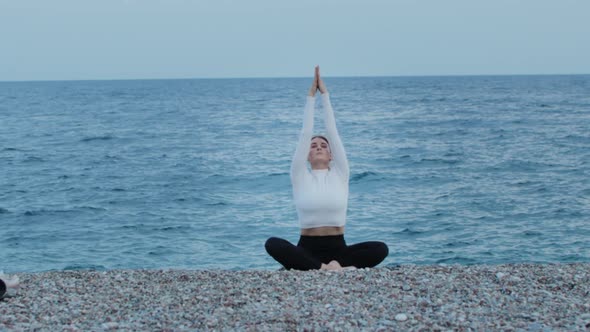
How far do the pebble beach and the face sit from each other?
4.38 ft

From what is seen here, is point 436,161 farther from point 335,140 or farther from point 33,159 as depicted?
point 335,140

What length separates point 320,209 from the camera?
7.45m

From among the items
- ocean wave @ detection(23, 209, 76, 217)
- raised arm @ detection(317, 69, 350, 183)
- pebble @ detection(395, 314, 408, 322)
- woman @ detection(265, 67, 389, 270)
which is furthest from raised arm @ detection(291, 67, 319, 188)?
ocean wave @ detection(23, 209, 76, 217)

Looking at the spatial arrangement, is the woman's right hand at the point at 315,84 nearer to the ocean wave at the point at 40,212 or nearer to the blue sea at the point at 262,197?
the blue sea at the point at 262,197

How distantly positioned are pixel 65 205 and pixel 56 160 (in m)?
11.4

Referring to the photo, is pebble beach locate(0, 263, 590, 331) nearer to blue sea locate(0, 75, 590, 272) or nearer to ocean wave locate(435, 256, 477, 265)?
ocean wave locate(435, 256, 477, 265)

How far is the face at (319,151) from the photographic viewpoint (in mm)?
7770

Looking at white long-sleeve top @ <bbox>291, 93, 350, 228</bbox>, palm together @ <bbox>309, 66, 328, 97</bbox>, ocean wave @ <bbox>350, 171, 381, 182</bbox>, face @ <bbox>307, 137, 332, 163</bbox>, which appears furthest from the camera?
ocean wave @ <bbox>350, 171, 381, 182</bbox>

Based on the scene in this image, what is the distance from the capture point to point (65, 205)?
60.7 feet

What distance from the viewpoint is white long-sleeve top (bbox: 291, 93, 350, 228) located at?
744cm

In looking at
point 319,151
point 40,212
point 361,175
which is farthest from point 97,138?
point 319,151

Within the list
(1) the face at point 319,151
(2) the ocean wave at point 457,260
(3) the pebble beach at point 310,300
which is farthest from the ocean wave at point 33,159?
(1) the face at point 319,151

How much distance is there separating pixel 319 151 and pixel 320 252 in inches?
44.5

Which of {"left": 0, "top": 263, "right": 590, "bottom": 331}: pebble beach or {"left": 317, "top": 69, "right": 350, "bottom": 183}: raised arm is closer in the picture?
{"left": 0, "top": 263, "right": 590, "bottom": 331}: pebble beach
